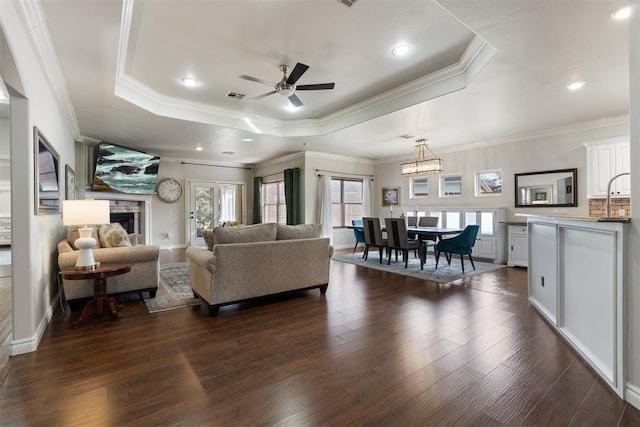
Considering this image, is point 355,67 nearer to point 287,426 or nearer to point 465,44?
point 465,44

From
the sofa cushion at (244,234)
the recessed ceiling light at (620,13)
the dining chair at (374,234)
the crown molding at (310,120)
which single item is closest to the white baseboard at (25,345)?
the sofa cushion at (244,234)

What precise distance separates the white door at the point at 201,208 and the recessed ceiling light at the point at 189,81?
16.0 feet

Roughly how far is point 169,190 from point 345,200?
4885mm

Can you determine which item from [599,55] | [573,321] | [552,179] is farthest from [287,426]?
[552,179]

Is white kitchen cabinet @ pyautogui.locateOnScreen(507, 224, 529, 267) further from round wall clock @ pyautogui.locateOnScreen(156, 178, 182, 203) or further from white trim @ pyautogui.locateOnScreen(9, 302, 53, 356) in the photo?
round wall clock @ pyautogui.locateOnScreen(156, 178, 182, 203)

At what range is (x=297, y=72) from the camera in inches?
130

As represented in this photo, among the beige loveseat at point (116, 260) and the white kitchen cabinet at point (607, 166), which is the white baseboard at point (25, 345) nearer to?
the beige loveseat at point (116, 260)

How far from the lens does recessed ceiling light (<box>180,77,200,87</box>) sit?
13.7 feet

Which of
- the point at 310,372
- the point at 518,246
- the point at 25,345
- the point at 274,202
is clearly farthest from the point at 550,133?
the point at 25,345

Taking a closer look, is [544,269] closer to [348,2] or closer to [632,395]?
[632,395]

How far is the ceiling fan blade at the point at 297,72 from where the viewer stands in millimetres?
3148

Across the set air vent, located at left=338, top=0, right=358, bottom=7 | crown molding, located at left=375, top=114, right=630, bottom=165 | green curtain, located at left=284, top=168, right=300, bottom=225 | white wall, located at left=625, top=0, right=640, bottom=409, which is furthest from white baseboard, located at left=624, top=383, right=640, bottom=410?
green curtain, located at left=284, top=168, right=300, bottom=225

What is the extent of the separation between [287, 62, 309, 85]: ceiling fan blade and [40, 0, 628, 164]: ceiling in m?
0.30

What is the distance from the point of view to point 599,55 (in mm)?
3064
